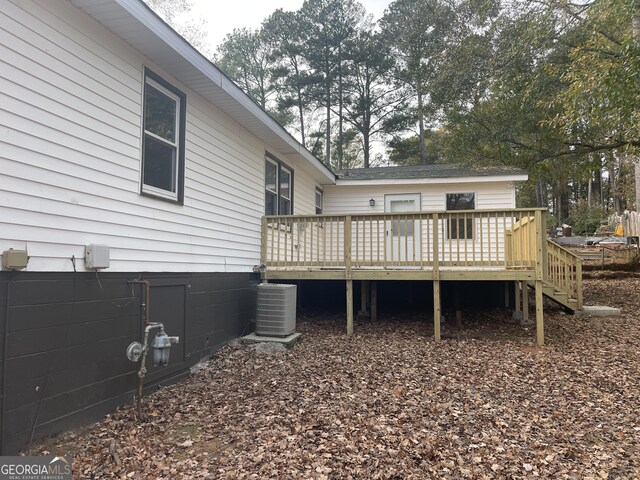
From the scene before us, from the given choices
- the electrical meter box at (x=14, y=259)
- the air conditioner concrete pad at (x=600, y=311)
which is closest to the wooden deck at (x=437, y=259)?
the air conditioner concrete pad at (x=600, y=311)

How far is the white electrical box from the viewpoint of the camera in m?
3.57

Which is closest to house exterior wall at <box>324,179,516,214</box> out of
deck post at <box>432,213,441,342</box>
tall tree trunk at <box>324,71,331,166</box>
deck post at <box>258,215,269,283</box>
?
deck post at <box>258,215,269,283</box>

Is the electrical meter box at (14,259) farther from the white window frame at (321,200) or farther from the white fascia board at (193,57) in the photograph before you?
the white window frame at (321,200)

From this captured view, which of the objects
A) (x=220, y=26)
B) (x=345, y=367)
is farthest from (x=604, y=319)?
(x=220, y=26)

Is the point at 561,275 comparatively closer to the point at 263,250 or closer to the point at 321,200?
the point at 263,250

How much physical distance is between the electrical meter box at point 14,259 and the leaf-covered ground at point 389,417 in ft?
4.48

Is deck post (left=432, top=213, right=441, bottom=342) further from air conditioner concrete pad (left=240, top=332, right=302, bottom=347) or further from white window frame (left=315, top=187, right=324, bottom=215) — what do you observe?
white window frame (left=315, top=187, right=324, bottom=215)

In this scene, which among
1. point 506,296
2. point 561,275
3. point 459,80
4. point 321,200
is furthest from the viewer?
point 321,200

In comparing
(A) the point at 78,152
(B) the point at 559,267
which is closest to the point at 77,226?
(A) the point at 78,152

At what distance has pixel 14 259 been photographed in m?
2.90

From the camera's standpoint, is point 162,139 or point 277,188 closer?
point 162,139

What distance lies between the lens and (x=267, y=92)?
931 inches

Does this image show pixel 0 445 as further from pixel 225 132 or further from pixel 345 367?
pixel 225 132

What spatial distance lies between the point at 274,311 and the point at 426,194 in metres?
6.15
